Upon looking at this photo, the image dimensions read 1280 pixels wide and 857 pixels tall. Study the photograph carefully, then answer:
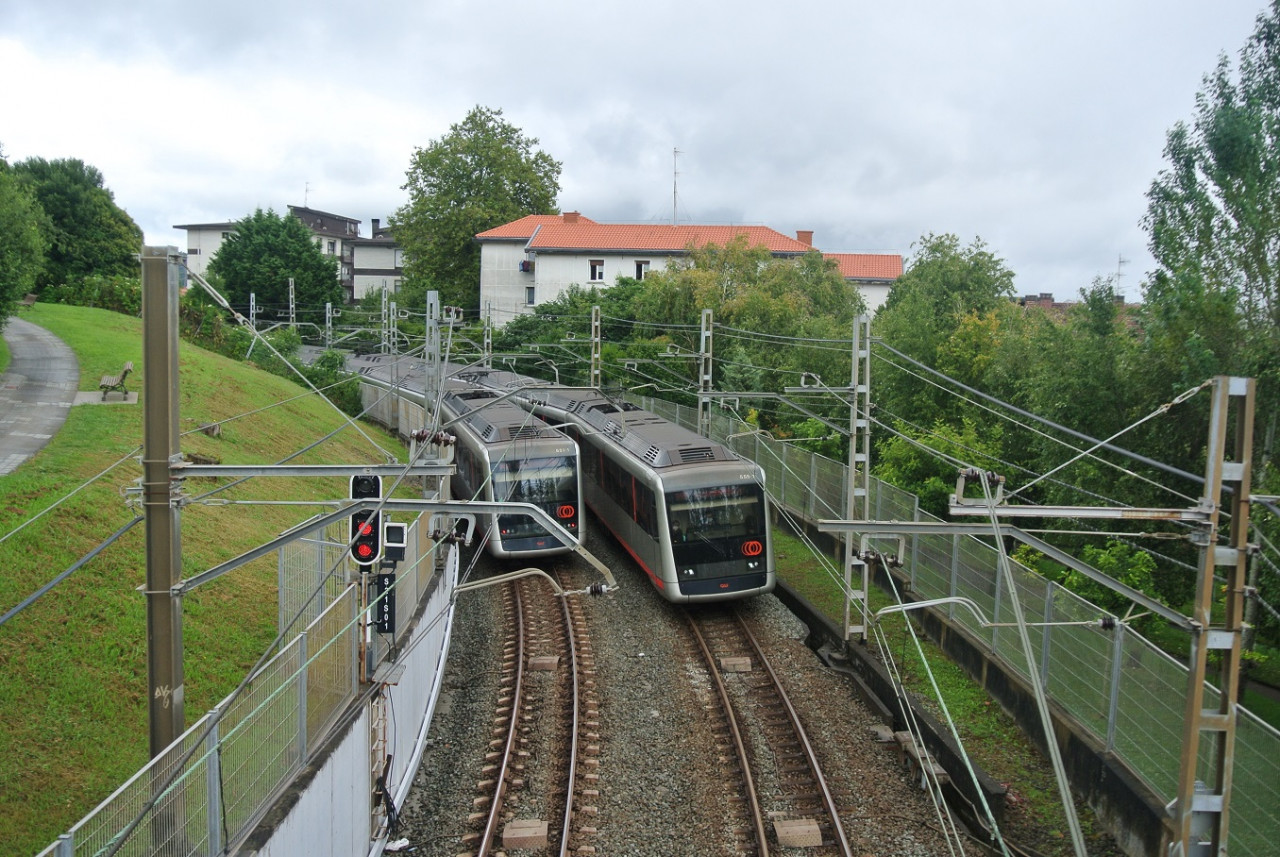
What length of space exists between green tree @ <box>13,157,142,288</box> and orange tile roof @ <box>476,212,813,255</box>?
21.0 meters

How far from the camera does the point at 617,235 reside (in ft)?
183

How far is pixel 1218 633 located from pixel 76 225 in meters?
A: 61.2

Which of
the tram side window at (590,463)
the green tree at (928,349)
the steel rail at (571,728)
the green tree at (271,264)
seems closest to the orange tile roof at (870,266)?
the green tree at (928,349)

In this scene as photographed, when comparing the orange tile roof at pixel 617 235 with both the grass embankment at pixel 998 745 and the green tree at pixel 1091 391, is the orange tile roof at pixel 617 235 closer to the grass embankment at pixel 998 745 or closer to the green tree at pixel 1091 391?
the green tree at pixel 1091 391

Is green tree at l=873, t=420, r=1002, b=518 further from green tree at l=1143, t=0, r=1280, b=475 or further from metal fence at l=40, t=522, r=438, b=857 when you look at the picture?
metal fence at l=40, t=522, r=438, b=857

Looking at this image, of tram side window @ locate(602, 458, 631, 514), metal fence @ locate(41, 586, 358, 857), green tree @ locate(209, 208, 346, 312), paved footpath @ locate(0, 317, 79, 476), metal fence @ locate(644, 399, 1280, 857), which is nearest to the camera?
metal fence @ locate(41, 586, 358, 857)

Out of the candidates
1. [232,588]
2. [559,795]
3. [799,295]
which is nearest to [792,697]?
[559,795]

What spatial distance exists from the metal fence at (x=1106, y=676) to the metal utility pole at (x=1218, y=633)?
1715 millimetres

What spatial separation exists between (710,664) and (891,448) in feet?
32.0

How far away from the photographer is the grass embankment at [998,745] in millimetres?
10531

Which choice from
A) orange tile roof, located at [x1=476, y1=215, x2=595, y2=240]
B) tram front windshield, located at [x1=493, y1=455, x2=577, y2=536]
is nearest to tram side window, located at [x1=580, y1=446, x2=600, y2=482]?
tram front windshield, located at [x1=493, y1=455, x2=577, y2=536]

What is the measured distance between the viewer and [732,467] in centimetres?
1759

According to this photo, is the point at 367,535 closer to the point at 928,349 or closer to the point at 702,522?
the point at 702,522

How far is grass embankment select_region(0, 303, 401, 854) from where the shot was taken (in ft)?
32.0
